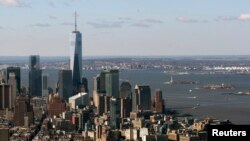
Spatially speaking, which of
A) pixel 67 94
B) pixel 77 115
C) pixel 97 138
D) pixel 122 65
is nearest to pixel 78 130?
pixel 77 115

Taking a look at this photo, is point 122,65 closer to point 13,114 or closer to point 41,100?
point 41,100

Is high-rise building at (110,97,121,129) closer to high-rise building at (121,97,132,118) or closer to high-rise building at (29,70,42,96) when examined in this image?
high-rise building at (121,97,132,118)

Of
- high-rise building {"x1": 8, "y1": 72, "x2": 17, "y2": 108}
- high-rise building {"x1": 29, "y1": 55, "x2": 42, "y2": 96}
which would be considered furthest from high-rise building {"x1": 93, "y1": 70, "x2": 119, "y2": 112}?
A: high-rise building {"x1": 29, "y1": 55, "x2": 42, "y2": 96}

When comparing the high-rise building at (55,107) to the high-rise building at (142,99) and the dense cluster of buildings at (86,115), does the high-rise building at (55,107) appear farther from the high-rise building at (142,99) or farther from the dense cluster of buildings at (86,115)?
the high-rise building at (142,99)

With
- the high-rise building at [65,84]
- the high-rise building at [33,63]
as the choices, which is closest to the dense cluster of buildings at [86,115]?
the high-rise building at [65,84]

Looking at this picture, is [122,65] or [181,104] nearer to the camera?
[181,104]

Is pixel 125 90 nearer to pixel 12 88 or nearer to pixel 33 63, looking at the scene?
pixel 12 88
